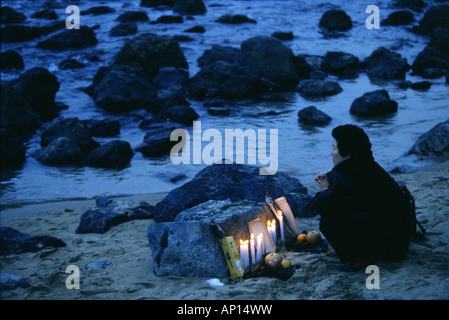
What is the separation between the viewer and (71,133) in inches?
476

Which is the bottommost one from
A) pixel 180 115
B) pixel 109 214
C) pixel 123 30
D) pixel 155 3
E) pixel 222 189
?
pixel 180 115

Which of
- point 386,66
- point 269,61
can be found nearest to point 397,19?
point 386,66

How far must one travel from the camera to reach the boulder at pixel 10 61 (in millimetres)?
21172

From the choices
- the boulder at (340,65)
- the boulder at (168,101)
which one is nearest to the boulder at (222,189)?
the boulder at (168,101)

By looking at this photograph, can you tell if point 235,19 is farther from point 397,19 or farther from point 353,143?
point 353,143

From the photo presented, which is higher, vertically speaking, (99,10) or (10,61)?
(99,10)

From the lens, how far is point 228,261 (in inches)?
176

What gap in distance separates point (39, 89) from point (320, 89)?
392 inches

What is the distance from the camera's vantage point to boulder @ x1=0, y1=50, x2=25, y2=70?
21172 mm
